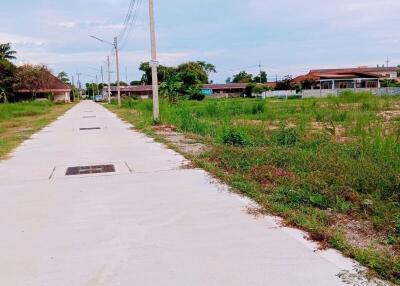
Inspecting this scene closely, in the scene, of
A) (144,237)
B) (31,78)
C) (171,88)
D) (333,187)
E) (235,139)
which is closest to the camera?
(144,237)

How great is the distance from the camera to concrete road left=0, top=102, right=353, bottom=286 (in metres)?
4.04

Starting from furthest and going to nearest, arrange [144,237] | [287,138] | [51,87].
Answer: [51,87] → [287,138] → [144,237]

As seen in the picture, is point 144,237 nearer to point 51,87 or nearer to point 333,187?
point 333,187

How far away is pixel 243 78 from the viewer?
121m

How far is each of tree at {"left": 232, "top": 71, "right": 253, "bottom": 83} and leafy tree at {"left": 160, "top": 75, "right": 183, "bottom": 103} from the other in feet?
271

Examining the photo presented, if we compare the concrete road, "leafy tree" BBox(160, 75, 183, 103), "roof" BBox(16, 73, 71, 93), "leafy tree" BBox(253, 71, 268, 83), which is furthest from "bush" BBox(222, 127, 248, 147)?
"leafy tree" BBox(253, 71, 268, 83)

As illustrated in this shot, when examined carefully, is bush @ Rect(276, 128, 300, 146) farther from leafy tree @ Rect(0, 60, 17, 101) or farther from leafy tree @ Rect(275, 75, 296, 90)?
leafy tree @ Rect(275, 75, 296, 90)

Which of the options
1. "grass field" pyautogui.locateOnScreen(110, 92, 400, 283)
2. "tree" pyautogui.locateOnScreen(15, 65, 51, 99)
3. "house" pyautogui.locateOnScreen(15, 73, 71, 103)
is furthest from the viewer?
"house" pyautogui.locateOnScreen(15, 73, 71, 103)

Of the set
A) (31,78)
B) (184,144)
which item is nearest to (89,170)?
(184,144)

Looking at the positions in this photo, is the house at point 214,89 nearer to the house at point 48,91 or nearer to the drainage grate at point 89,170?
the house at point 48,91

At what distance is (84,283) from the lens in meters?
3.94

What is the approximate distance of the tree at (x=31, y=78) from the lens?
72000 mm

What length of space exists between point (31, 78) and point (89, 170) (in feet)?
228

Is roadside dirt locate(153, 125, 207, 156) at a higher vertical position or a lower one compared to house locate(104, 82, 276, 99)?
lower
